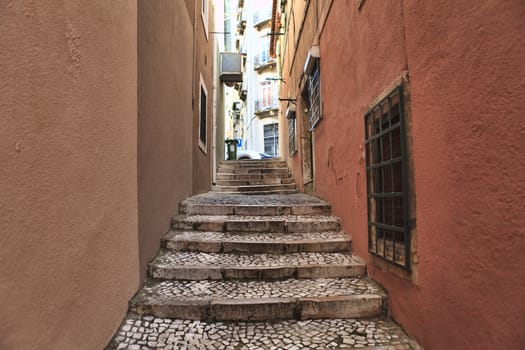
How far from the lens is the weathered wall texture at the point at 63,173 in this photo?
134 centimetres

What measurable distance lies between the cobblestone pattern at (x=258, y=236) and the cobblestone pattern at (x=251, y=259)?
25cm

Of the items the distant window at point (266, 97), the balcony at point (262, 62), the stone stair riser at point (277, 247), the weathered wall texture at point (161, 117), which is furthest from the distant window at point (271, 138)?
the stone stair riser at point (277, 247)

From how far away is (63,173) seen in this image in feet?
5.59

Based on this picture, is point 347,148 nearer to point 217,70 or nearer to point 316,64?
point 316,64

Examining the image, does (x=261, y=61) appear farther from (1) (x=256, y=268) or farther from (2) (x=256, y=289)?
(2) (x=256, y=289)

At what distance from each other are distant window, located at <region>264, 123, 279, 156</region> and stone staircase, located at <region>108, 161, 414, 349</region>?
19.7 m

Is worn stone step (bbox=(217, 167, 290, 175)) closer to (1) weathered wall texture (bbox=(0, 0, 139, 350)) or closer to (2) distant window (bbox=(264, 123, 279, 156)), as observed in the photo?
(1) weathered wall texture (bbox=(0, 0, 139, 350))

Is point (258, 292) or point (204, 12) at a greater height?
point (204, 12)

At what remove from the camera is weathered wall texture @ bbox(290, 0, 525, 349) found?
1295 millimetres

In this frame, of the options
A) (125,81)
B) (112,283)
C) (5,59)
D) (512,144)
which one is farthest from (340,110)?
(5,59)

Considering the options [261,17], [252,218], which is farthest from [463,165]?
[261,17]

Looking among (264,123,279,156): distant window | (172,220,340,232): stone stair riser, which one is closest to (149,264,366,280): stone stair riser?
(172,220,340,232): stone stair riser

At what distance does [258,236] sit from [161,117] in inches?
74.9

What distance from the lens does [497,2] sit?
4.38 ft
